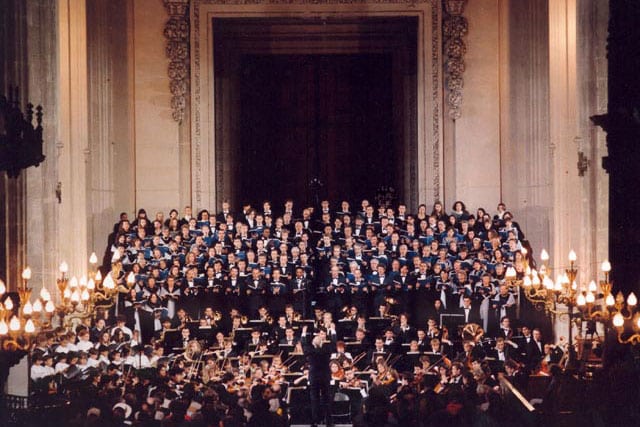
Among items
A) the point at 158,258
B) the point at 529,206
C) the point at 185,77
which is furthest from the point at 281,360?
the point at 185,77

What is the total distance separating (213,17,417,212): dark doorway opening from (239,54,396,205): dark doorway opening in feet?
0.09

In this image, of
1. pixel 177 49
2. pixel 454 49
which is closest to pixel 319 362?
pixel 454 49

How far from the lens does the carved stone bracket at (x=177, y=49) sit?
86.7ft

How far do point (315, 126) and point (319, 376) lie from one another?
13.9m

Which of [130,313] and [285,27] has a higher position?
[285,27]

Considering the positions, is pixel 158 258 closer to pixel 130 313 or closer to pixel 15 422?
pixel 130 313

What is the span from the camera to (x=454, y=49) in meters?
26.4

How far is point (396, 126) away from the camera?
27641 millimetres

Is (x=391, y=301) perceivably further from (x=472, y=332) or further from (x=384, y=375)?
(x=384, y=375)

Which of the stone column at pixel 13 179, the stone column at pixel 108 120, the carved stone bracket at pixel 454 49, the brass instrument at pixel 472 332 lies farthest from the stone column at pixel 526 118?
the stone column at pixel 13 179

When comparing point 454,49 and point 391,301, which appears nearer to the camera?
point 391,301

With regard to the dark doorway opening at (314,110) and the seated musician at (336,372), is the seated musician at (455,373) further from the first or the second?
the dark doorway opening at (314,110)

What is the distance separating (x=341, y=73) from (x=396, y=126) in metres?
2.02

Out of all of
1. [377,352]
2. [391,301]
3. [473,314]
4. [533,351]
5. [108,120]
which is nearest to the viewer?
[377,352]
